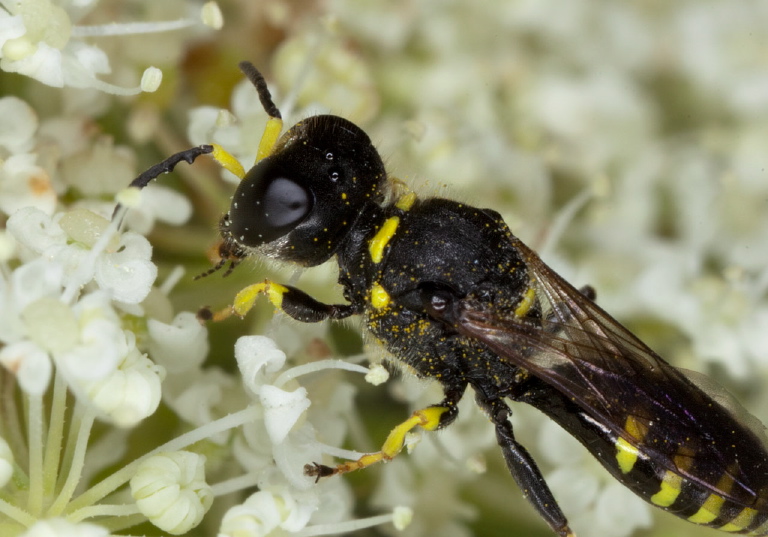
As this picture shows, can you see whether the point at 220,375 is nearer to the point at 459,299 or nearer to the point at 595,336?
the point at 459,299

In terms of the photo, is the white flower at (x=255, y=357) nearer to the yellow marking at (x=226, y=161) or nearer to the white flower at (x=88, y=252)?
the white flower at (x=88, y=252)

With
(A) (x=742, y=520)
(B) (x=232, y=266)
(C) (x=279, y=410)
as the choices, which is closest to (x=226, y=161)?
(B) (x=232, y=266)

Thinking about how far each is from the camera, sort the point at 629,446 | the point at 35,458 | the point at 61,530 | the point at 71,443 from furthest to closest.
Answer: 1. the point at 629,446
2. the point at 71,443
3. the point at 35,458
4. the point at 61,530

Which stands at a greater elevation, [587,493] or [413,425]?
[587,493]

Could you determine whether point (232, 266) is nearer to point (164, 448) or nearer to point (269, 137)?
point (269, 137)

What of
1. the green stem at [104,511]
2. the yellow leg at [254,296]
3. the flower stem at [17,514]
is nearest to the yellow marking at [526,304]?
the yellow leg at [254,296]
